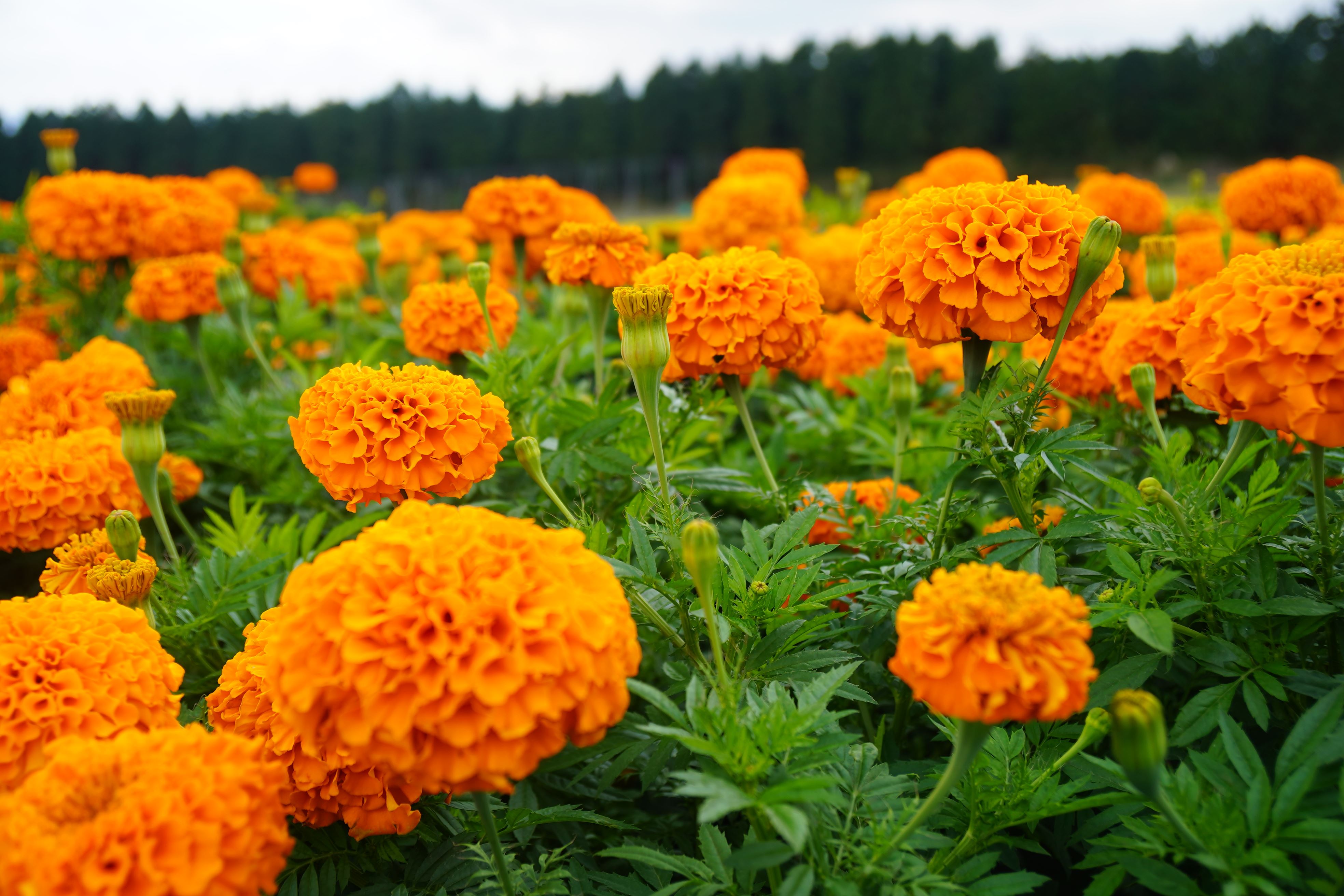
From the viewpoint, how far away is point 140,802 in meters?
0.91

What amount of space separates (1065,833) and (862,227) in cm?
105

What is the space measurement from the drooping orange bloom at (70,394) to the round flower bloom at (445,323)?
78 centimetres

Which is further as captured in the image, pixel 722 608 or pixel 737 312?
pixel 737 312

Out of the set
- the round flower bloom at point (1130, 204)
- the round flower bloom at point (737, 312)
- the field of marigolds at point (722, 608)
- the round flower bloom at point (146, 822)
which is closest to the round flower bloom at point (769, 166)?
the round flower bloom at point (1130, 204)

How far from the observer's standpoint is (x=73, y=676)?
45.7 inches

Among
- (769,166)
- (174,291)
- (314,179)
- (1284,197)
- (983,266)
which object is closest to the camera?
(983,266)

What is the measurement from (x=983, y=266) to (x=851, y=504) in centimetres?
71

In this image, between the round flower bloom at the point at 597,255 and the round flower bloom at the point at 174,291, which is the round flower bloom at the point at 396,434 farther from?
the round flower bloom at the point at 174,291

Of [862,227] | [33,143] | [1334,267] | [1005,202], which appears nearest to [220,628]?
[862,227]

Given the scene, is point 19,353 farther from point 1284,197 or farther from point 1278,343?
point 1284,197

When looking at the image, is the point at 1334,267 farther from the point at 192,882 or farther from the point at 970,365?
the point at 192,882

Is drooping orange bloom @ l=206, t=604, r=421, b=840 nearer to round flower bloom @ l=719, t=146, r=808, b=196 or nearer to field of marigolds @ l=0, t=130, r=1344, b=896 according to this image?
field of marigolds @ l=0, t=130, r=1344, b=896

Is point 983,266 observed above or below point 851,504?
above

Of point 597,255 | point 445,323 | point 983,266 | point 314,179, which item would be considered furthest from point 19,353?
point 314,179
